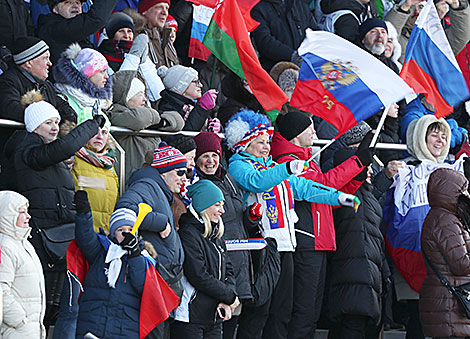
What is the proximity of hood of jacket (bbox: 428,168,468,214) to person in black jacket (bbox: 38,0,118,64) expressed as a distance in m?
3.34

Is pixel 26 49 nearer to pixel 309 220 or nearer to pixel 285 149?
pixel 285 149

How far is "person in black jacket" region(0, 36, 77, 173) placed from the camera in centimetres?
748

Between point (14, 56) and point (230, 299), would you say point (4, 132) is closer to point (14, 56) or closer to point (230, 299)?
point (14, 56)

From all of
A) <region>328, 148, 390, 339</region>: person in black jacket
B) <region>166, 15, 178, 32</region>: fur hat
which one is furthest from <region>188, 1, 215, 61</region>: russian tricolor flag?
<region>328, 148, 390, 339</region>: person in black jacket

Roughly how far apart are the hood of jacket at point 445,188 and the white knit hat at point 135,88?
2805 millimetres

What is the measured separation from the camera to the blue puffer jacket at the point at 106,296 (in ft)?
21.6

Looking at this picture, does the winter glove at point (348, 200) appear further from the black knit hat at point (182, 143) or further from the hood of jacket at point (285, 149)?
the black knit hat at point (182, 143)

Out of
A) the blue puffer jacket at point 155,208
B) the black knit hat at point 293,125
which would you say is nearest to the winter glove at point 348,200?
the black knit hat at point 293,125

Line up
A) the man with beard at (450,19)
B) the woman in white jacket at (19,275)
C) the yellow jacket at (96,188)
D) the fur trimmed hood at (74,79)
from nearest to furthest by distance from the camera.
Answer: the woman in white jacket at (19,275), the yellow jacket at (96,188), the fur trimmed hood at (74,79), the man with beard at (450,19)

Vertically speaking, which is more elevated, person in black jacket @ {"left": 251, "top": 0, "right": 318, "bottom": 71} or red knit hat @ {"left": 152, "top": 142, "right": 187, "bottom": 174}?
red knit hat @ {"left": 152, "top": 142, "right": 187, "bottom": 174}

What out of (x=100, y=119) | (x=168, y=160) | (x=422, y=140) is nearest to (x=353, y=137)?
(x=422, y=140)

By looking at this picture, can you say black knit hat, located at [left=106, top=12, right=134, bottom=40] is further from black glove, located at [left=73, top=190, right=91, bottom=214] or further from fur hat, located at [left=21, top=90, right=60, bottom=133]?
black glove, located at [left=73, top=190, right=91, bottom=214]

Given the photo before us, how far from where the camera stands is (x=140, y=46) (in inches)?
361

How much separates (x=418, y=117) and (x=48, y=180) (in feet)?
17.3
